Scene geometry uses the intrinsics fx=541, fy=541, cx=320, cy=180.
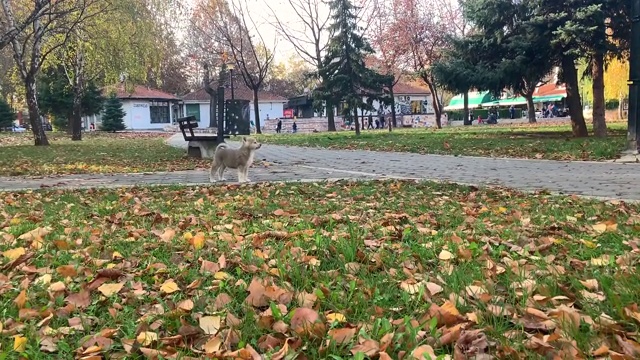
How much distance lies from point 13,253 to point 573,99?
19215 millimetres

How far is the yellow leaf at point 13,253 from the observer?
3661mm

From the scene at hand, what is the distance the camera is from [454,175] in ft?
32.0

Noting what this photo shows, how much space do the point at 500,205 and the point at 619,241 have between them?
211cm

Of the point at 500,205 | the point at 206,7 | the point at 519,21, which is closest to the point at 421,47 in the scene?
the point at 206,7

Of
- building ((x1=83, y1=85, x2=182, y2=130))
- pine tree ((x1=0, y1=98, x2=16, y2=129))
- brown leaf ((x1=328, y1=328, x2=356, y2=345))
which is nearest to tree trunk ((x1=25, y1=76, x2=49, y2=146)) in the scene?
brown leaf ((x1=328, y1=328, x2=356, y2=345))

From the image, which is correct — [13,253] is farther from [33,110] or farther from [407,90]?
[407,90]

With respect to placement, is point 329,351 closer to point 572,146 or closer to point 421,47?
point 572,146

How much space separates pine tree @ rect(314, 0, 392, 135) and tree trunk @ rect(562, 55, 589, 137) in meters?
11.6

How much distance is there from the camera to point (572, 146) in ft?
46.2

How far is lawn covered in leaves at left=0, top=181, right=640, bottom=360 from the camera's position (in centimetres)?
221

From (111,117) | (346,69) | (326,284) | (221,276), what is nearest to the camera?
(326,284)

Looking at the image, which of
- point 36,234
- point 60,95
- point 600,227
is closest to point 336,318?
point 600,227

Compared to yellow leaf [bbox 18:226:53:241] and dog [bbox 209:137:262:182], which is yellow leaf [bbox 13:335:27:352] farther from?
dog [bbox 209:137:262:182]

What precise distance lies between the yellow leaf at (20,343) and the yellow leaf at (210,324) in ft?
2.35
